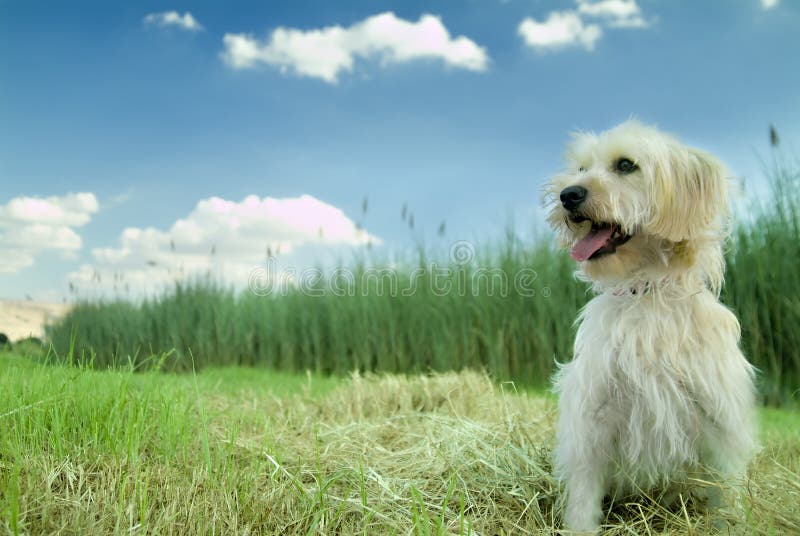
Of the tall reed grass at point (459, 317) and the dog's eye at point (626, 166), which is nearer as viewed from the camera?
the dog's eye at point (626, 166)

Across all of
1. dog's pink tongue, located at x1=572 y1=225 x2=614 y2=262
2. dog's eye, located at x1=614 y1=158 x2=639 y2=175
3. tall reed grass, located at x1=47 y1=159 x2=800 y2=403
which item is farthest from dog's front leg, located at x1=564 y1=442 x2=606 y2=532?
tall reed grass, located at x1=47 y1=159 x2=800 y2=403

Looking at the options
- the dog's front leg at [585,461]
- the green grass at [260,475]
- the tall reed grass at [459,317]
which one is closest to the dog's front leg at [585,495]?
the dog's front leg at [585,461]

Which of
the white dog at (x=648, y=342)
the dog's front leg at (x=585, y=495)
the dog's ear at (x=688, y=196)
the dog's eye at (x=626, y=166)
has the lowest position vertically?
the dog's front leg at (x=585, y=495)

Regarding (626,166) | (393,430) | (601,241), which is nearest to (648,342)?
(601,241)

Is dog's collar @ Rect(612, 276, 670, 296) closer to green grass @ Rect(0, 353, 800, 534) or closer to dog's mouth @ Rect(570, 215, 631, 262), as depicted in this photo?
dog's mouth @ Rect(570, 215, 631, 262)

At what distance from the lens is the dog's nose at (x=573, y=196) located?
9.82 ft

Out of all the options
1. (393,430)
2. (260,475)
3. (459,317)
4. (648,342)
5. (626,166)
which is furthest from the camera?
(459,317)

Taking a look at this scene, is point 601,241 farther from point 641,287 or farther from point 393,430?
point 393,430

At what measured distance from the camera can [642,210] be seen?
296cm

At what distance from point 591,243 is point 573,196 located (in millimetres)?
234

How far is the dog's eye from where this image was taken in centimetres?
310

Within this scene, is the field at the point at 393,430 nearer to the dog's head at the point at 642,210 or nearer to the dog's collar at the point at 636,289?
the dog's head at the point at 642,210

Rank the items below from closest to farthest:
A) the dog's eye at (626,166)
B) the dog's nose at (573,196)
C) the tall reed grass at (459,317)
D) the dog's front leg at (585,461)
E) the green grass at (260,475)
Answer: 1. the green grass at (260,475)
2. the dog's front leg at (585,461)
3. the dog's nose at (573,196)
4. the dog's eye at (626,166)
5. the tall reed grass at (459,317)

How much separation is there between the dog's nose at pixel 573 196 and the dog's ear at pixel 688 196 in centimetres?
31
